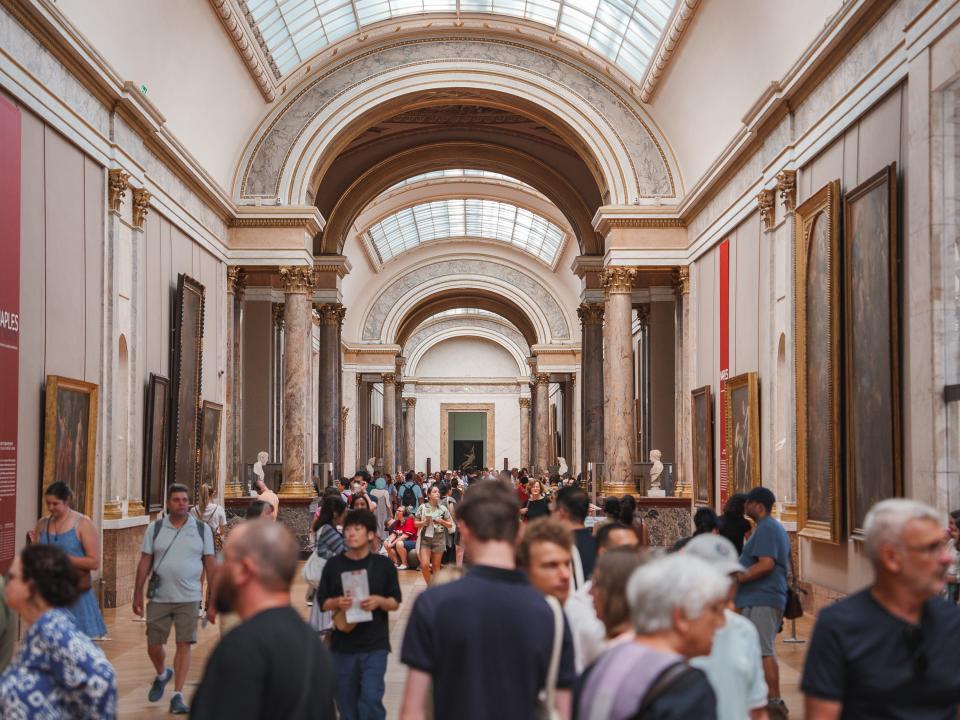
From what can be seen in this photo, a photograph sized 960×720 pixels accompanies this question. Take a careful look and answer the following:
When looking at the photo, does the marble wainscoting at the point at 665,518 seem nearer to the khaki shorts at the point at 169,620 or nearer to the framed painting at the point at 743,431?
the framed painting at the point at 743,431

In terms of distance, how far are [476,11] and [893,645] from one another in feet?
72.0

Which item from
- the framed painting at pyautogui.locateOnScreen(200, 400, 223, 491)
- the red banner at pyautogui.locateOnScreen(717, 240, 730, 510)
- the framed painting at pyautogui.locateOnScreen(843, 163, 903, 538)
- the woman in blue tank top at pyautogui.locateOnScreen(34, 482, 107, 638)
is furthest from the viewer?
the framed painting at pyautogui.locateOnScreen(200, 400, 223, 491)

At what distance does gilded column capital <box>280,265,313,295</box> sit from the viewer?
2362 cm

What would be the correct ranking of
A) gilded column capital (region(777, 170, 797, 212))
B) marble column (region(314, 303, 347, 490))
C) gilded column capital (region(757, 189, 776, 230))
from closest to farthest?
gilded column capital (region(777, 170, 797, 212)), gilded column capital (region(757, 189, 776, 230)), marble column (region(314, 303, 347, 490))

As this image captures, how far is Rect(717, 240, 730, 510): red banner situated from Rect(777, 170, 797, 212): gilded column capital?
3952 mm

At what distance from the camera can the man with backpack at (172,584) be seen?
9.44 m

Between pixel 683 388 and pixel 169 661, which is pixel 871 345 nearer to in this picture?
pixel 169 661

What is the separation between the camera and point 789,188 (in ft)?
53.0

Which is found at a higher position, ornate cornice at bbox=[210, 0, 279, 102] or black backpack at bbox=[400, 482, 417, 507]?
ornate cornice at bbox=[210, 0, 279, 102]

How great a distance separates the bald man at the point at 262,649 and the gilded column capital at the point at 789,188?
1354cm

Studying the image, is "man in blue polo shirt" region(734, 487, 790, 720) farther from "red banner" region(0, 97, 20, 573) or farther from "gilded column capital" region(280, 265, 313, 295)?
"gilded column capital" region(280, 265, 313, 295)

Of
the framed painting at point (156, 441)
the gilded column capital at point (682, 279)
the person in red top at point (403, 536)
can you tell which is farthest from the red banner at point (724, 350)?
the framed painting at point (156, 441)

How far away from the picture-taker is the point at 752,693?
15.2 ft

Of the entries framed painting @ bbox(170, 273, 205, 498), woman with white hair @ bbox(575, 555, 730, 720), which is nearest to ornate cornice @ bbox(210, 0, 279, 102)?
framed painting @ bbox(170, 273, 205, 498)
